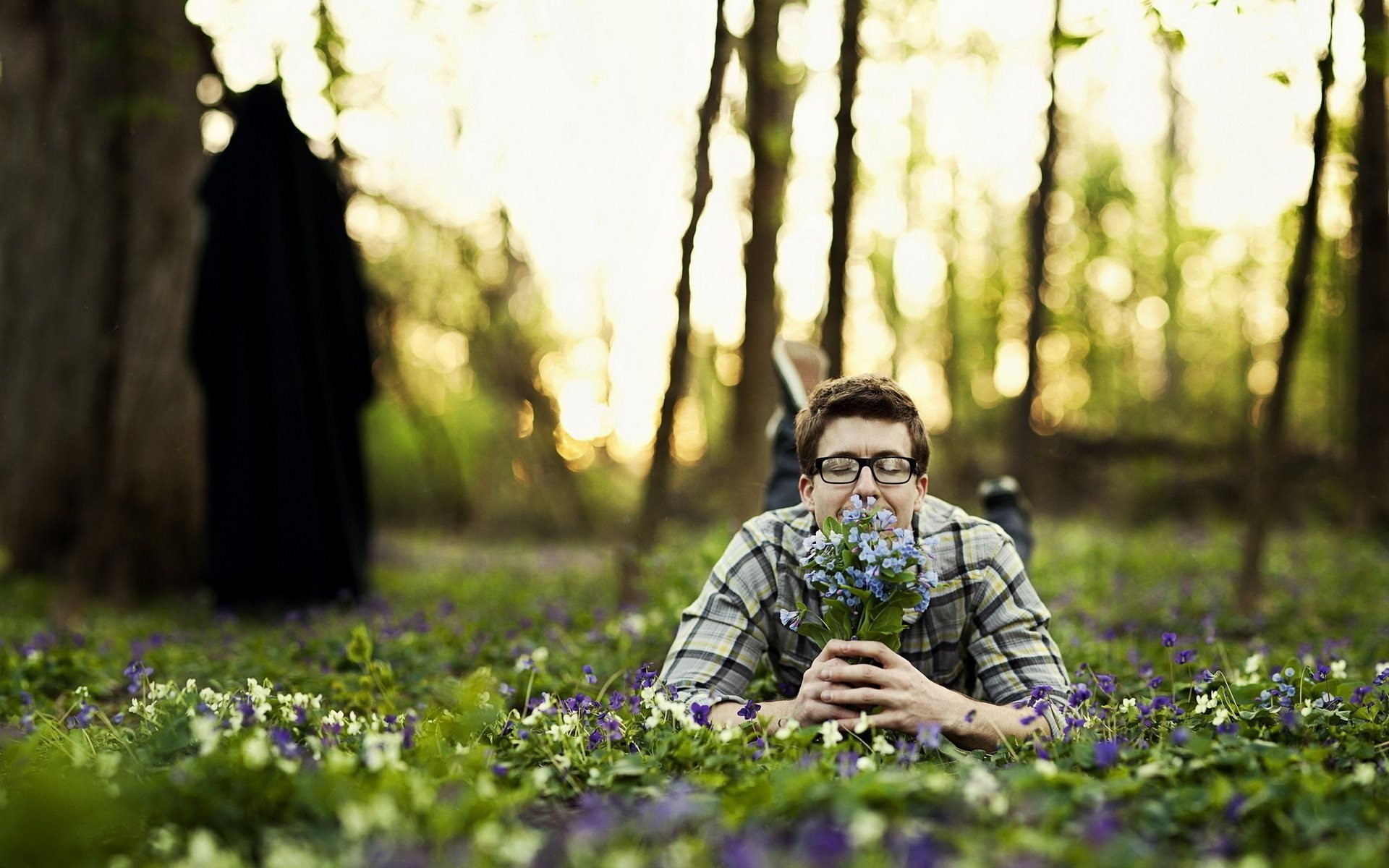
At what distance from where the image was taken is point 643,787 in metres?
2.34

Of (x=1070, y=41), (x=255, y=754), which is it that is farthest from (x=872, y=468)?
(x=1070, y=41)

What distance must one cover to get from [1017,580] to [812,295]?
18.8m

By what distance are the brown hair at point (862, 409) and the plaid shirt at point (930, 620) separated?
0.28 metres

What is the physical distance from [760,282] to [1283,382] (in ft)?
13.5

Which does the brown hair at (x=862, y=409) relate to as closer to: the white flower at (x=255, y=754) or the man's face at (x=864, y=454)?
the man's face at (x=864, y=454)

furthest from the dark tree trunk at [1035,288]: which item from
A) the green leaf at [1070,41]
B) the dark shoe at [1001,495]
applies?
the dark shoe at [1001,495]

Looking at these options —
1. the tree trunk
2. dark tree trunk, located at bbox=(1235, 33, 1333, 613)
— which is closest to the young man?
dark tree trunk, located at bbox=(1235, 33, 1333, 613)

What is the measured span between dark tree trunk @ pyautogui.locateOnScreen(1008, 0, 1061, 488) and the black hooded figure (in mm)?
5797

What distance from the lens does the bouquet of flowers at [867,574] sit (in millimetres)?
2549

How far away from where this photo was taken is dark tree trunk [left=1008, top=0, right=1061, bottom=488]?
30.3 feet

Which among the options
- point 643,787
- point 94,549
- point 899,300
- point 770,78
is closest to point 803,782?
point 643,787

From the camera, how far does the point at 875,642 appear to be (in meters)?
2.65

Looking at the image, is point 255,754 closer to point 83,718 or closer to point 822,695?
point 83,718

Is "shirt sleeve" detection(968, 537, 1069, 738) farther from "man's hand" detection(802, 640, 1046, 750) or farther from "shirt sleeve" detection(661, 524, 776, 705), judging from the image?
"shirt sleeve" detection(661, 524, 776, 705)
